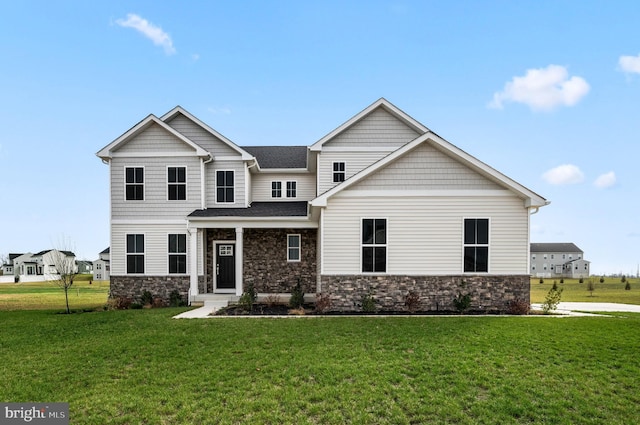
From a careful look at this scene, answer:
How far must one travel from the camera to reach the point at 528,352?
7.04 metres

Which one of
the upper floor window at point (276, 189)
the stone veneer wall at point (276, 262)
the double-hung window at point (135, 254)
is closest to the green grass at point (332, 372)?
the double-hung window at point (135, 254)

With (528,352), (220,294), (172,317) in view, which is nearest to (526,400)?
(528,352)

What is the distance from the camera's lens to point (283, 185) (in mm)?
17047

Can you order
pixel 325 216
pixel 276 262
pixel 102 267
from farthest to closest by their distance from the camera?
pixel 102 267 → pixel 276 262 → pixel 325 216

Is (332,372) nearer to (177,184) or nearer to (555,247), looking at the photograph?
(177,184)

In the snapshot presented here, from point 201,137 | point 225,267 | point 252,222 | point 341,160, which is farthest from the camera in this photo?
point 201,137

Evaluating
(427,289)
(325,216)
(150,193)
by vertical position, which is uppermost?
(150,193)

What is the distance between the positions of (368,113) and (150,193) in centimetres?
1023

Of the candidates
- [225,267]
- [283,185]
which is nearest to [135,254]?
[225,267]

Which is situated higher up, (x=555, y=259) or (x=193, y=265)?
(x=193, y=265)

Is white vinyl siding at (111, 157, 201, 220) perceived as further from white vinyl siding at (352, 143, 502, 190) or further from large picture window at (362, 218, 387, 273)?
white vinyl siding at (352, 143, 502, 190)

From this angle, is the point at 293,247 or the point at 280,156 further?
the point at 280,156

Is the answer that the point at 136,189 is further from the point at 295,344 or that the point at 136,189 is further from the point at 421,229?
the point at 421,229

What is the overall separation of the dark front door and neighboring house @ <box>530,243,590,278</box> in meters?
74.9
